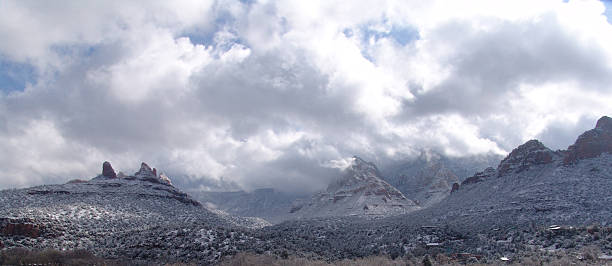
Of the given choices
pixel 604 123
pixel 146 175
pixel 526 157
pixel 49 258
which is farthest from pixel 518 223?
pixel 146 175

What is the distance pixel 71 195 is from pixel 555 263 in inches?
4737

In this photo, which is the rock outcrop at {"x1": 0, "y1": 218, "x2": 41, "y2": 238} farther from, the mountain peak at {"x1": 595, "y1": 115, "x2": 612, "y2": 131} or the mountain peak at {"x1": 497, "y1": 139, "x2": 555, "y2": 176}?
the mountain peak at {"x1": 595, "y1": 115, "x2": 612, "y2": 131}

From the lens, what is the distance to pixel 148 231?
3944 inches

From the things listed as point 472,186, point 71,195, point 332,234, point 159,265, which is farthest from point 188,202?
point 472,186

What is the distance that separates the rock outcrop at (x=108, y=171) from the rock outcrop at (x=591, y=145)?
158m

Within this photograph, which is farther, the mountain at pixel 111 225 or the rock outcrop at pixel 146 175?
the rock outcrop at pixel 146 175

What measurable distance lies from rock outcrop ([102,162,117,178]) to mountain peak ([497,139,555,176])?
14328 cm

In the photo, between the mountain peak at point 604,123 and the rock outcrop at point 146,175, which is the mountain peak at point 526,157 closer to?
the mountain peak at point 604,123

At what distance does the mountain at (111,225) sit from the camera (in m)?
90.6

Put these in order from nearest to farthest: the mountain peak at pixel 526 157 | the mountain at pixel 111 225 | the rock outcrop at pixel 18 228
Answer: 1. the mountain at pixel 111 225
2. the rock outcrop at pixel 18 228
3. the mountain peak at pixel 526 157

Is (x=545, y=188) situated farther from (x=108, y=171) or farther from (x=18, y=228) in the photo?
(x=108, y=171)

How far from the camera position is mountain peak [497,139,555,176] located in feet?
531

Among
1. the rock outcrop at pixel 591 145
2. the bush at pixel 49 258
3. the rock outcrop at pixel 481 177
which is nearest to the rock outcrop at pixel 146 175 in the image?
the bush at pixel 49 258

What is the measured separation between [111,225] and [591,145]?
13781cm
